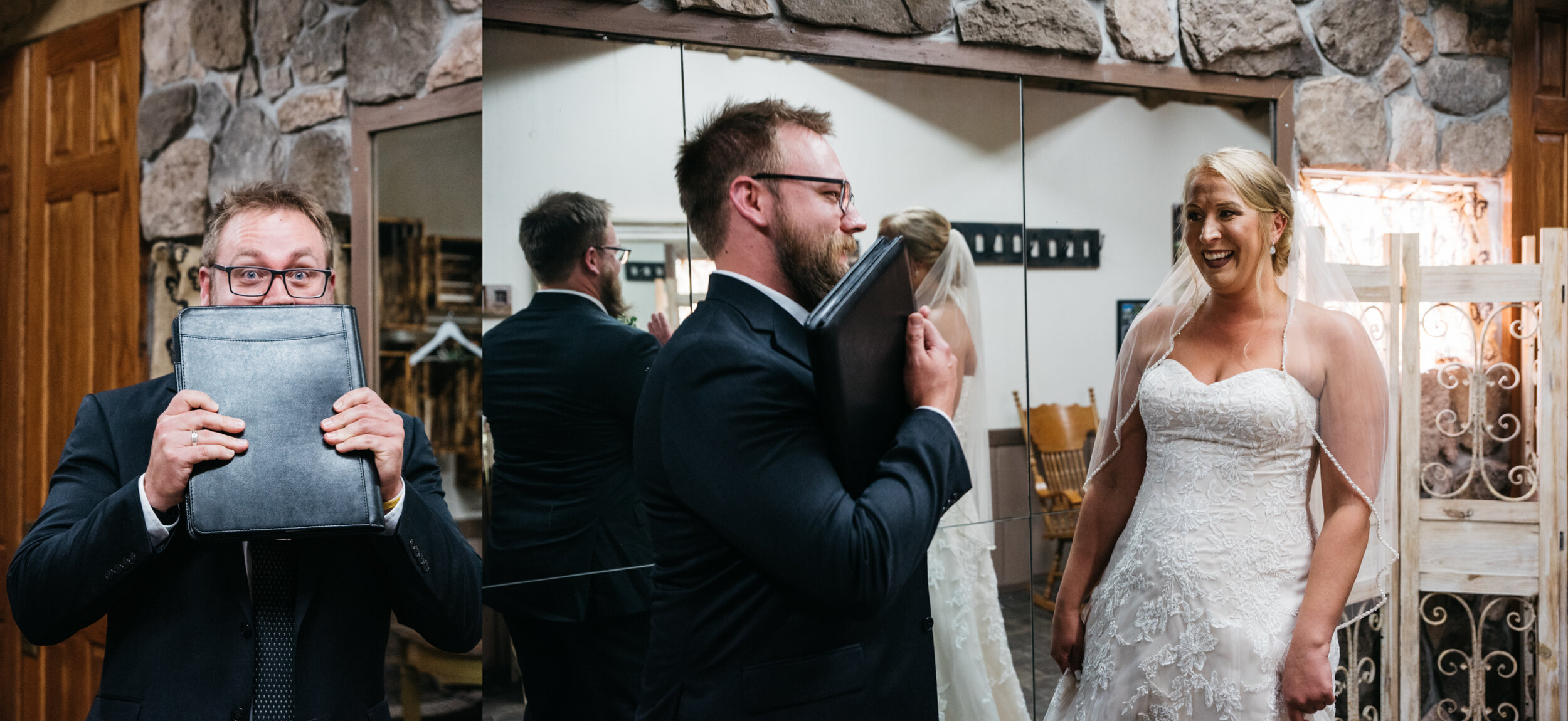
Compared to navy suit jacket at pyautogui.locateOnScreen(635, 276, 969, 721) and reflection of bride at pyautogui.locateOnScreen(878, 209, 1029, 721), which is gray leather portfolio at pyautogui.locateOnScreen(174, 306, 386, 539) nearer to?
navy suit jacket at pyautogui.locateOnScreen(635, 276, 969, 721)

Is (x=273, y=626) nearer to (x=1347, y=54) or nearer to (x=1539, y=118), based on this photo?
(x=1347, y=54)

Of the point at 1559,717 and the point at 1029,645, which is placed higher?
the point at 1029,645

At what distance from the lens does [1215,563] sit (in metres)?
2.22

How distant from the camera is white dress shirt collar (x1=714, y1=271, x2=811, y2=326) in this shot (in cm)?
161

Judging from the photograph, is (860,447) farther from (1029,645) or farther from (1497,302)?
(1497,302)

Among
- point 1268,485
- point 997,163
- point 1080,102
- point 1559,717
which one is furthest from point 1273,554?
point 1559,717

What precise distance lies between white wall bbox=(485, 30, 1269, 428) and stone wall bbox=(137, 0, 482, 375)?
0.24m

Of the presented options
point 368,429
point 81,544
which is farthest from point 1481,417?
point 81,544

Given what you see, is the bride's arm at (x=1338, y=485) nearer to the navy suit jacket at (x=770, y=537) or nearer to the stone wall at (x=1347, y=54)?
the navy suit jacket at (x=770, y=537)

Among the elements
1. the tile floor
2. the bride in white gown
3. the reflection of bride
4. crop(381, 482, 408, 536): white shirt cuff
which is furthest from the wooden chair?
crop(381, 482, 408, 536): white shirt cuff

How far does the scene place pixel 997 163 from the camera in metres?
3.06

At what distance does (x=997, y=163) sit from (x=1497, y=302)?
1.90 m

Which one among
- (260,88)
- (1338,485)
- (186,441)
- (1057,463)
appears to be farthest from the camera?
(1057,463)

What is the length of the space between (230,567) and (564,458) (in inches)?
37.0
